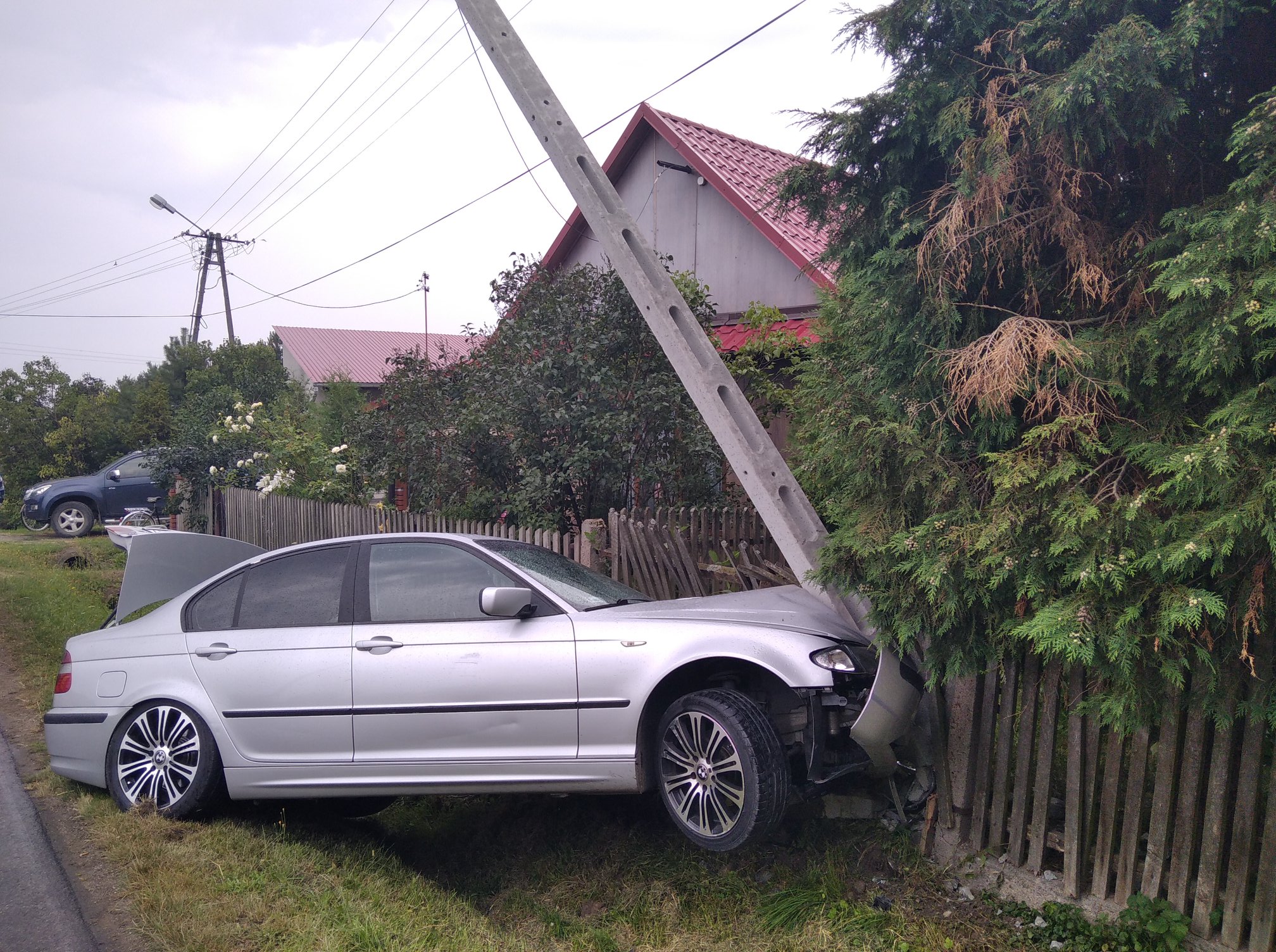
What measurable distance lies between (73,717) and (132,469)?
1705 centimetres

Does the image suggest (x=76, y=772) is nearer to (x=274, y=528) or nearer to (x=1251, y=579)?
(x=1251, y=579)

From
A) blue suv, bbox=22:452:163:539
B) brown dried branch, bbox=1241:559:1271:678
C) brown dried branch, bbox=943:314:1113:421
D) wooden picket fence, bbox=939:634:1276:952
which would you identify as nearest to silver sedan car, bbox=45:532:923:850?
wooden picket fence, bbox=939:634:1276:952

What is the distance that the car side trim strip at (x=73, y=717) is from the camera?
17.1 ft

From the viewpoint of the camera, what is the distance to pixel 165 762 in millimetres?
5027

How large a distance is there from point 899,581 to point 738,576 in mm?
2162

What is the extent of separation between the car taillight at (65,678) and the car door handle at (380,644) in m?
2.00

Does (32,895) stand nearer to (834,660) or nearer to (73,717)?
(73,717)

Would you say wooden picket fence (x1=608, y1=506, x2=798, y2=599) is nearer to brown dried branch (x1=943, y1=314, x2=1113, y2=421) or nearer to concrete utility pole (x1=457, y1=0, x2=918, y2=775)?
concrete utility pole (x1=457, y1=0, x2=918, y2=775)

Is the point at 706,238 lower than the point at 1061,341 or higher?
higher

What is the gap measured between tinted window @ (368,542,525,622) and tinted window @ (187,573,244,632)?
881 mm

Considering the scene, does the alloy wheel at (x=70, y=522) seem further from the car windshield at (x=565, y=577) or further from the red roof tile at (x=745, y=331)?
the car windshield at (x=565, y=577)

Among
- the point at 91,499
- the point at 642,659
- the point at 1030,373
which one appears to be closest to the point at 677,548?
the point at 642,659

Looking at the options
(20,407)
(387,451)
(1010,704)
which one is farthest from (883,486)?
(20,407)

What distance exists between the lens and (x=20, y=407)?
26.4 metres
